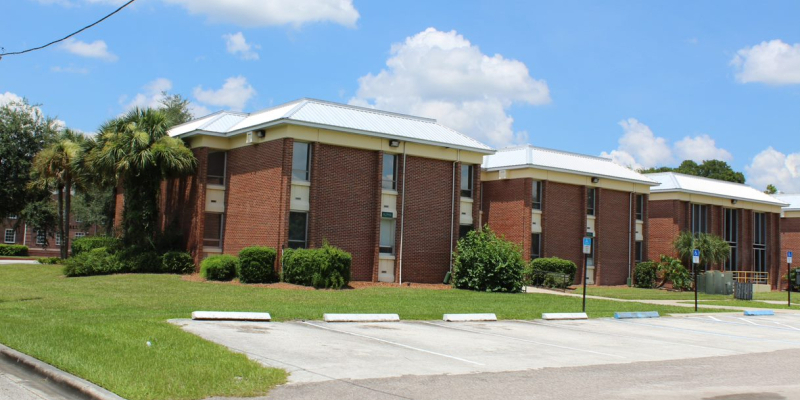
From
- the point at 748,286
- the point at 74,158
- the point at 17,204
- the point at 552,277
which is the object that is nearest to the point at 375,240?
the point at 552,277

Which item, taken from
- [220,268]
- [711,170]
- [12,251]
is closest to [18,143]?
[12,251]

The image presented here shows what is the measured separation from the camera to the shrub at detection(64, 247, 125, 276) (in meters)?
29.9

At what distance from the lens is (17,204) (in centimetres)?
4941

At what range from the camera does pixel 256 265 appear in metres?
26.4

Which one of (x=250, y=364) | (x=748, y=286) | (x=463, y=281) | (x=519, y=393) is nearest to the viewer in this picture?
(x=519, y=393)

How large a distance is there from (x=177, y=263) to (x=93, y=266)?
340 cm

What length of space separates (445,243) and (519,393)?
2233cm

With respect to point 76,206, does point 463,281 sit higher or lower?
lower

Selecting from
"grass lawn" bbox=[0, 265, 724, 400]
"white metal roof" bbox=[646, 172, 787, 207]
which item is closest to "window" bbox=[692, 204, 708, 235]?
"white metal roof" bbox=[646, 172, 787, 207]

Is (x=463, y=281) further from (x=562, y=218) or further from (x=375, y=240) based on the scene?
(x=562, y=218)

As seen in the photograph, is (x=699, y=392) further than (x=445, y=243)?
No

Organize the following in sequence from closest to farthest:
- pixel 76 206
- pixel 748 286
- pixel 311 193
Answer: pixel 311 193 → pixel 748 286 → pixel 76 206

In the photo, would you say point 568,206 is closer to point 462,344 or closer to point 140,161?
point 140,161

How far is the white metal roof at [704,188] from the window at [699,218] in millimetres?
1091
